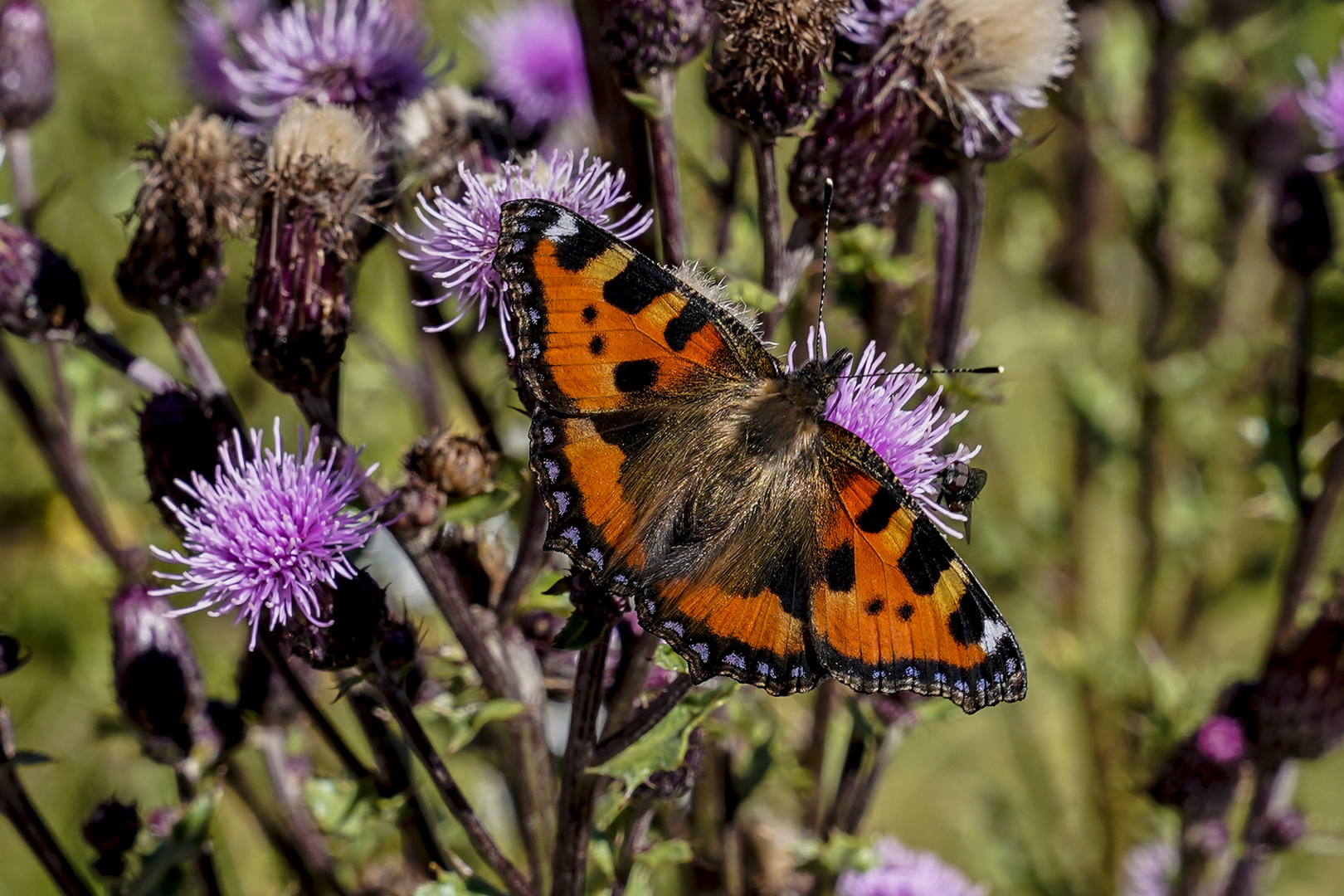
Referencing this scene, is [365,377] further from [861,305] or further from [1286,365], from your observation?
[1286,365]

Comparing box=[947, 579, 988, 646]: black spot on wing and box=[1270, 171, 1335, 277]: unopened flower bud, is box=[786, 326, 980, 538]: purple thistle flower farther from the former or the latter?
box=[1270, 171, 1335, 277]: unopened flower bud

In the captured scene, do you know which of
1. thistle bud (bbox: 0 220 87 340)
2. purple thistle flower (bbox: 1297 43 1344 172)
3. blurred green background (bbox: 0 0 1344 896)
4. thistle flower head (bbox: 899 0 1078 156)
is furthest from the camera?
blurred green background (bbox: 0 0 1344 896)

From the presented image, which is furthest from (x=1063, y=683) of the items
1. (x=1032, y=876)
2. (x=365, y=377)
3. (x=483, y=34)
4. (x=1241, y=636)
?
(x=483, y=34)

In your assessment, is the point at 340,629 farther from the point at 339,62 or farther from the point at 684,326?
the point at 339,62

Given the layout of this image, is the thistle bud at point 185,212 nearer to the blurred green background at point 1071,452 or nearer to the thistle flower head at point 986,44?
the blurred green background at point 1071,452

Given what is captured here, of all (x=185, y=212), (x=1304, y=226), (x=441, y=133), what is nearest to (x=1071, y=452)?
(x=1304, y=226)

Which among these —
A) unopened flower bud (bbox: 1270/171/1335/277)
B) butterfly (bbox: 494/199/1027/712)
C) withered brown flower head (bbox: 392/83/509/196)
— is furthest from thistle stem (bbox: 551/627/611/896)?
unopened flower bud (bbox: 1270/171/1335/277)

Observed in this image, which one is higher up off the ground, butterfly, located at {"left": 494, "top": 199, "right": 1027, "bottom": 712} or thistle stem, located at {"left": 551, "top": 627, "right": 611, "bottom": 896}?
butterfly, located at {"left": 494, "top": 199, "right": 1027, "bottom": 712}
